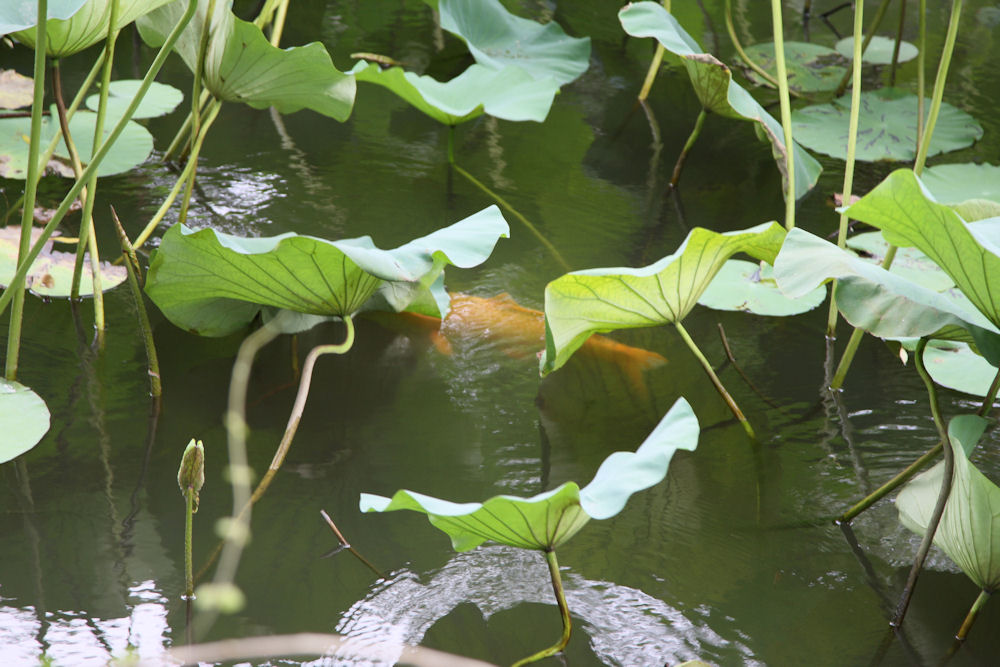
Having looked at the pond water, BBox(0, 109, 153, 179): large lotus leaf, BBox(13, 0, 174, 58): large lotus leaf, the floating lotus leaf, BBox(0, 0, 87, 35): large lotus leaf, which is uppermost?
BBox(0, 0, 87, 35): large lotus leaf

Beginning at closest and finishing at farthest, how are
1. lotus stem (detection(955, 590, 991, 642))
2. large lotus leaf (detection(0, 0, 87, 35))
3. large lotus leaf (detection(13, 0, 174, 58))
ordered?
lotus stem (detection(955, 590, 991, 642)) < large lotus leaf (detection(0, 0, 87, 35)) < large lotus leaf (detection(13, 0, 174, 58))

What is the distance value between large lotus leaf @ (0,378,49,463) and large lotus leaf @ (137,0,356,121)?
1.97 ft

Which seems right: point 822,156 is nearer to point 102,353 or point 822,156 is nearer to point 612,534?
point 612,534

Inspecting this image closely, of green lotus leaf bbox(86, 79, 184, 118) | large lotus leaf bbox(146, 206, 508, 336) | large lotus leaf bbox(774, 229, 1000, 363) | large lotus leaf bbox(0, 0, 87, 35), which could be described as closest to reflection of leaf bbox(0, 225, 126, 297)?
large lotus leaf bbox(146, 206, 508, 336)

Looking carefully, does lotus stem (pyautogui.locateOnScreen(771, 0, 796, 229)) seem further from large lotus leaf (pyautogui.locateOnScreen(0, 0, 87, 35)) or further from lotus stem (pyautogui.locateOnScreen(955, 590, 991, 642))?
large lotus leaf (pyautogui.locateOnScreen(0, 0, 87, 35))

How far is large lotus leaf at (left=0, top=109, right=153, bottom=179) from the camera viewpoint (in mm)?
1714

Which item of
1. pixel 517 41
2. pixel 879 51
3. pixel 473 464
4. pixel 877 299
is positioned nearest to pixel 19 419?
pixel 473 464

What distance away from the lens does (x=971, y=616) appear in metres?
0.91

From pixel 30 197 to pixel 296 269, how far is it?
0.36 m

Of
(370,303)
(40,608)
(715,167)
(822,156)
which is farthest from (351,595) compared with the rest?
(822,156)

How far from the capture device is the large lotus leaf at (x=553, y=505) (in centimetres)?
77

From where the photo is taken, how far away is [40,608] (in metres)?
0.92

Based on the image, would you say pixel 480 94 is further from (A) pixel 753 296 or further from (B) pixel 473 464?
(B) pixel 473 464

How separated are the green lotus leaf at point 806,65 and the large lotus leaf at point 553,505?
187 cm
